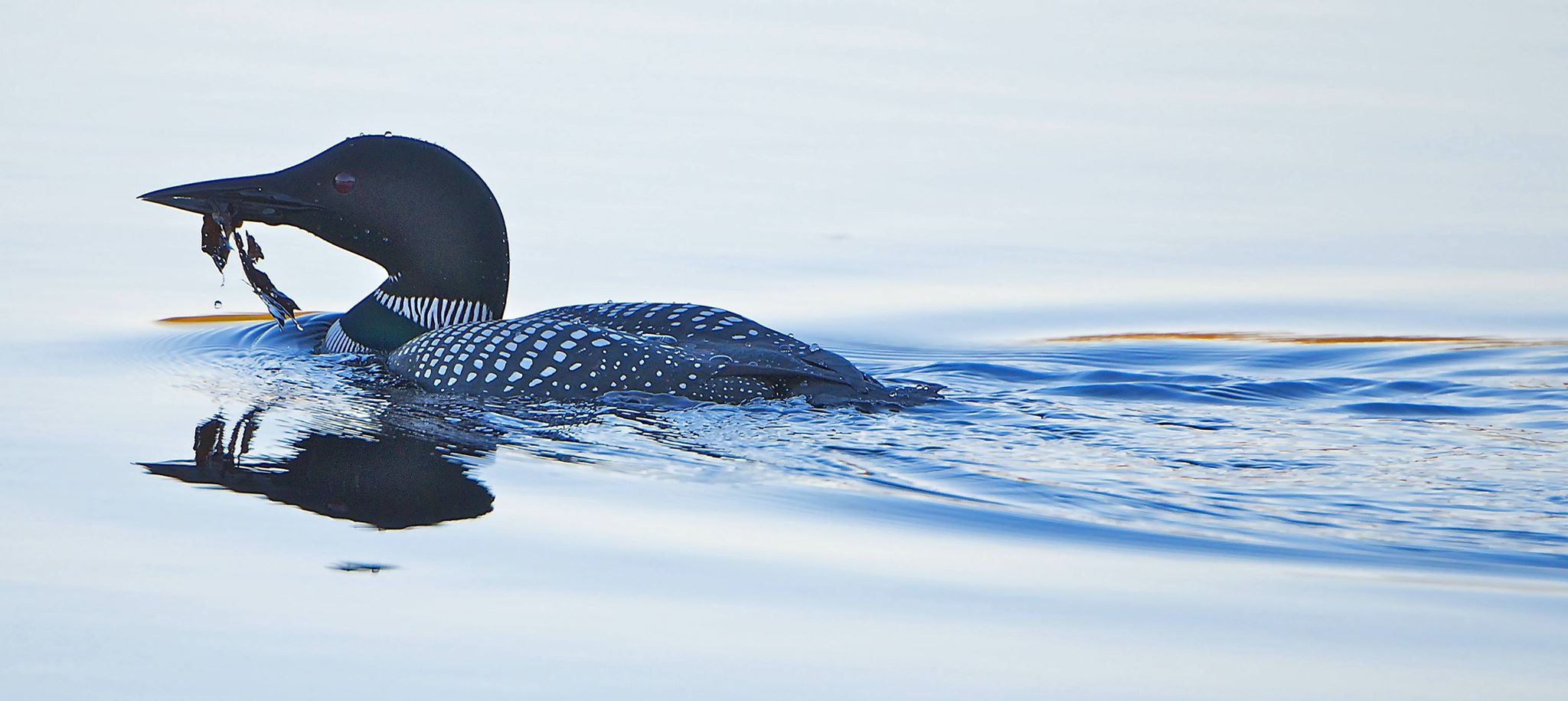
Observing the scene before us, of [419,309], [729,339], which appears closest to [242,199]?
[419,309]

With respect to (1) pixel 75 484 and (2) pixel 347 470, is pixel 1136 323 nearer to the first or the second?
(2) pixel 347 470

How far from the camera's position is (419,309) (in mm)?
5520

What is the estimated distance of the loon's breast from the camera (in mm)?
4688

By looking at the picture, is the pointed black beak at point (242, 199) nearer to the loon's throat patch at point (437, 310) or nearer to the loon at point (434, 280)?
the loon at point (434, 280)

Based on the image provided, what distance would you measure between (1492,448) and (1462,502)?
627mm

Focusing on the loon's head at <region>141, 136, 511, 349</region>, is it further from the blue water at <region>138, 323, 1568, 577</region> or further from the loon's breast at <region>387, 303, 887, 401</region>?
the loon's breast at <region>387, 303, 887, 401</region>

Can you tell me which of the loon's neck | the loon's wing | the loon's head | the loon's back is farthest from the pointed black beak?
the loon's wing

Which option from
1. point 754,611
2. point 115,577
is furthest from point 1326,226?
Answer: point 115,577

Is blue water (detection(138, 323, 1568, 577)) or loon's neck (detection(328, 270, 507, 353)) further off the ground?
loon's neck (detection(328, 270, 507, 353))

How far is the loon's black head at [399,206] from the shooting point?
544 cm

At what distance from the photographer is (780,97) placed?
341 inches

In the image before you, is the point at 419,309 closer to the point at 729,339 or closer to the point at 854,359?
the point at 729,339

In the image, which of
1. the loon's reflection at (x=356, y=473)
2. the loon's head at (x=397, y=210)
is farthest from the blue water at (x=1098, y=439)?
the loon's head at (x=397, y=210)

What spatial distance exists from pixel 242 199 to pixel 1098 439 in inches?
99.4
